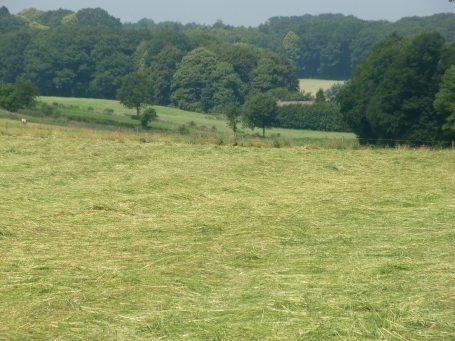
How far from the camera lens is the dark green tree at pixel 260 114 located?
168 feet

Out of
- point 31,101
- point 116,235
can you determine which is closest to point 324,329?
point 116,235

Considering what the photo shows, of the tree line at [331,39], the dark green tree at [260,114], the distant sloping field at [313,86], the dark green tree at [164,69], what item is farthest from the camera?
the tree line at [331,39]

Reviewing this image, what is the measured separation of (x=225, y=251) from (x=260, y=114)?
4317 centimetres

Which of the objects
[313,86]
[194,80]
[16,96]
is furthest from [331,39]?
[16,96]

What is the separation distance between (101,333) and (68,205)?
19.0ft

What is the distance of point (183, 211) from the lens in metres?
11.6

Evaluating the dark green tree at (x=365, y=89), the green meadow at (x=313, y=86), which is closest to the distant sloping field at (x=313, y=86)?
the green meadow at (x=313, y=86)

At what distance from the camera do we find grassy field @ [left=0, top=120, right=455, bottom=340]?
20.8 feet

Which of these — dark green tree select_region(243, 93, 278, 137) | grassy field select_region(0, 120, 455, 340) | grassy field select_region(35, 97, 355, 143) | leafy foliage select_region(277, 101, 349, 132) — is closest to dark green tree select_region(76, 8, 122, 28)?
grassy field select_region(35, 97, 355, 143)

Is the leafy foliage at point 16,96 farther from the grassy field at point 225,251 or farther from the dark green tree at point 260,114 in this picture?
the grassy field at point 225,251

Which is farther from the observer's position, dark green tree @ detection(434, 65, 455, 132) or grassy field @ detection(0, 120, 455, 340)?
dark green tree @ detection(434, 65, 455, 132)

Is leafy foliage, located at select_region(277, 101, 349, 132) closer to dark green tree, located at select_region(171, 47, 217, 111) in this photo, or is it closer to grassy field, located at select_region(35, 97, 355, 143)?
grassy field, located at select_region(35, 97, 355, 143)

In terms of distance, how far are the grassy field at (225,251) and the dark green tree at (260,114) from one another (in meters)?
34.2

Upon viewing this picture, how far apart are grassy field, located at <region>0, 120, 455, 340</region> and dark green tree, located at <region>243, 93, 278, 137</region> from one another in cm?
3420
